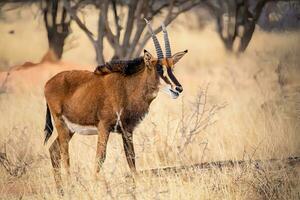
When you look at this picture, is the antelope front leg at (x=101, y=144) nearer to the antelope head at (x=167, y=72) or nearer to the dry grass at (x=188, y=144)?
the dry grass at (x=188, y=144)

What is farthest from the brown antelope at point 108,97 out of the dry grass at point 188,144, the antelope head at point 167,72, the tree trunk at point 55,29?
the tree trunk at point 55,29

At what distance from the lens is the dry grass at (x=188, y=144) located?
7.38m

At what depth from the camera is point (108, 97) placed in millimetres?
8328

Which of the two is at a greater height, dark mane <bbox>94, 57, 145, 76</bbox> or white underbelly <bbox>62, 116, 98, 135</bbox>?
dark mane <bbox>94, 57, 145, 76</bbox>

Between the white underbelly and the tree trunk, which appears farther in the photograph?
the tree trunk

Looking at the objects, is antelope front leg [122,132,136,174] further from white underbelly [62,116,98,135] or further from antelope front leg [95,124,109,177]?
white underbelly [62,116,98,135]

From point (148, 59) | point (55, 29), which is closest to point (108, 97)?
point (148, 59)

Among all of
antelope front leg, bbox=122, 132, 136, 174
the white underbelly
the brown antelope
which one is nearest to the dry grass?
antelope front leg, bbox=122, 132, 136, 174

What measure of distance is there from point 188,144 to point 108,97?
1.51 m

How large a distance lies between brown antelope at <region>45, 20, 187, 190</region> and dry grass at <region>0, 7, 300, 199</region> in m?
0.24

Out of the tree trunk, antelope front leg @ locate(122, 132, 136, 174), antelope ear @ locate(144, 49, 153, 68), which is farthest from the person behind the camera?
the tree trunk

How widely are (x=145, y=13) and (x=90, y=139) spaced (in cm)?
881

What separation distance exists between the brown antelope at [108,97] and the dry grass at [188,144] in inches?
9.5

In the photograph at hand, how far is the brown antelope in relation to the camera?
8.20 meters
